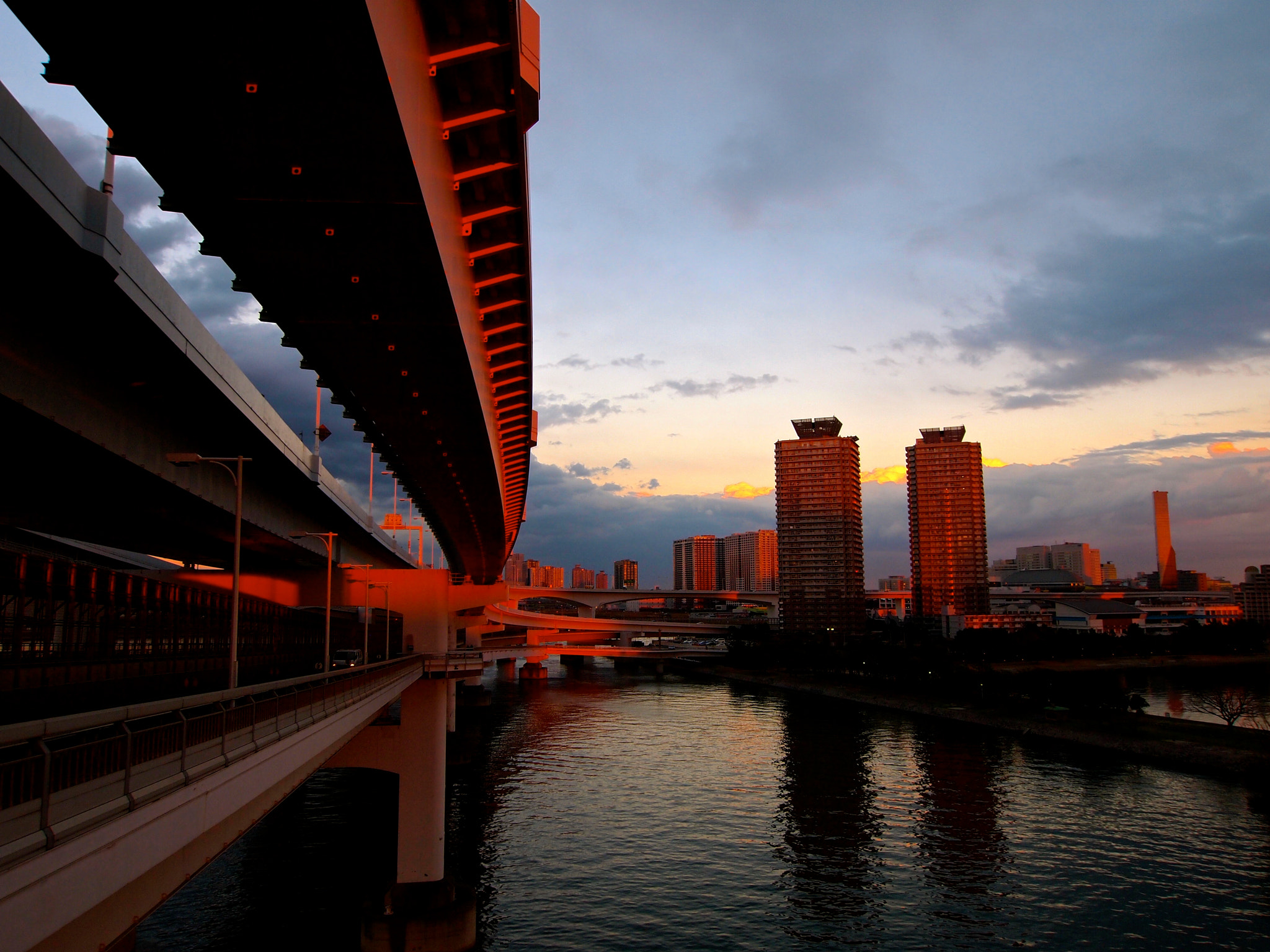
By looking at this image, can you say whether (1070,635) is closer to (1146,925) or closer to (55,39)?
(1146,925)

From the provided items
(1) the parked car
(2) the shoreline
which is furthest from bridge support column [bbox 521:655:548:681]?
(1) the parked car

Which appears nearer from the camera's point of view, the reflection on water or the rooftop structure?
the reflection on water

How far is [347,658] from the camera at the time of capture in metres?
50.9

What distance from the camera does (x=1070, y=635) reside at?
125125mm

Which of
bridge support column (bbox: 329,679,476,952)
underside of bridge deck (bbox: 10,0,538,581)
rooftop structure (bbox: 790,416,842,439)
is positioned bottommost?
bridge support column (bbox: 329,679,476,952)

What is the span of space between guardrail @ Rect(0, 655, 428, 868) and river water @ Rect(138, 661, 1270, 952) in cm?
1568

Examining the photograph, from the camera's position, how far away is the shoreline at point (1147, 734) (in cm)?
4612

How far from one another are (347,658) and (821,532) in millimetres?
144431

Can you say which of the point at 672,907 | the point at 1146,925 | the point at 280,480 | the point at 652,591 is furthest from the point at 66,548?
the point at 652,591

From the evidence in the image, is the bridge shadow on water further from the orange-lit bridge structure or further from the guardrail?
the guardrail

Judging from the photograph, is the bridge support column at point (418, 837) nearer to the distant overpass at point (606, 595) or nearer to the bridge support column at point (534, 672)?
the bridge support column at point (534, 672)

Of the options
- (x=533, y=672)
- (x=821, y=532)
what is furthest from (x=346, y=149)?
(x=821, y=532)

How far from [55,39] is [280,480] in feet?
67.0

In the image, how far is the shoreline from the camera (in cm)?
4612
